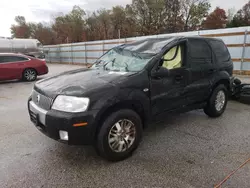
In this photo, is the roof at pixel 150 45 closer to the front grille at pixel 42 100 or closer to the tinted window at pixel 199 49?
the tinted window at pixel 199 49

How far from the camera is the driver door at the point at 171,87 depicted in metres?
2.89

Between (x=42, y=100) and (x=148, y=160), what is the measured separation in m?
1.68

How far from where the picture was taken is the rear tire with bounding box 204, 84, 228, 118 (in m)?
3.99

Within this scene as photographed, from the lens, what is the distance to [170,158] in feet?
8.70

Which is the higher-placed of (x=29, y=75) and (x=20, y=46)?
(x=20, y=46)

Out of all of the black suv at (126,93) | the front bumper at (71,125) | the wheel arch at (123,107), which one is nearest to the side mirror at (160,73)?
the black suv at (126,93)

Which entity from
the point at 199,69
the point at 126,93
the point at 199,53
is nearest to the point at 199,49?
the point at 199,53

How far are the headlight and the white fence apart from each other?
25.5 ft

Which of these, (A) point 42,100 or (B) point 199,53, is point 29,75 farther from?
(B) point 199,53

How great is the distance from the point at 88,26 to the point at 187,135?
113ft

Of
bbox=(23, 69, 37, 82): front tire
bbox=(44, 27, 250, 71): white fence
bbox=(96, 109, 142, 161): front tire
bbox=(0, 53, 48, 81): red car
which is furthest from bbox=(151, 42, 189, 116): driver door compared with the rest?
bbox=(23, 69, 37, 82): front tire

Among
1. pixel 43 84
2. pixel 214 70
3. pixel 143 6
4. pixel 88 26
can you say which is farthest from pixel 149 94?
pixel 88 26

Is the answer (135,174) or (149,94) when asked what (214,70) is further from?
(135,174)

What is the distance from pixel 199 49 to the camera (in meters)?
3.67
